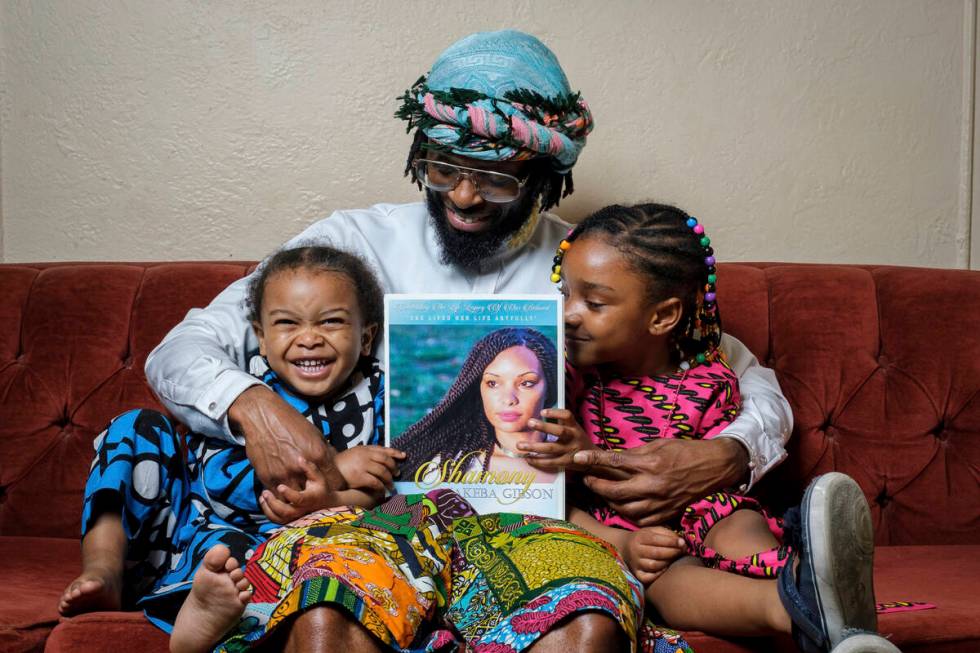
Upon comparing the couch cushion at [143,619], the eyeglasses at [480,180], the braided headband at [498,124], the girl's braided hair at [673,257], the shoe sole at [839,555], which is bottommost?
the couch cushion at [143,619]

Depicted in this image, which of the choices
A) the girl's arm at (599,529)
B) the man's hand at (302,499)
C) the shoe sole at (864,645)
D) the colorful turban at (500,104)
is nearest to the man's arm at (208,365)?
the man's hand at (302,499)

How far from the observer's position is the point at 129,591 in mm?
1801

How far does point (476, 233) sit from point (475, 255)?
65mm

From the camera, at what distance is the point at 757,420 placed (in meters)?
1.96

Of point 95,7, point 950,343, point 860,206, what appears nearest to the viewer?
point 950,343

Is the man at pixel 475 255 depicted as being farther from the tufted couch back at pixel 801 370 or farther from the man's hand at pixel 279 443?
the tufted couch back at pixel 801 370

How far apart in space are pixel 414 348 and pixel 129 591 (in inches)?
27.9

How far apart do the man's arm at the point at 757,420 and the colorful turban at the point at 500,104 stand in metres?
0.63

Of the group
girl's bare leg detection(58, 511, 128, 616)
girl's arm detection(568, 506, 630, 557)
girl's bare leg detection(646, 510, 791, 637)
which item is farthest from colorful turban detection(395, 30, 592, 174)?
girl's bare leg detection(58, 511, 128, 616)

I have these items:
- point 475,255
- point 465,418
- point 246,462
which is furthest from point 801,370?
point 246,462

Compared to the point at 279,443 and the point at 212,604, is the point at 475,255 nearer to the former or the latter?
the point at 279,443

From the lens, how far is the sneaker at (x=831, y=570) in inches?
54.0

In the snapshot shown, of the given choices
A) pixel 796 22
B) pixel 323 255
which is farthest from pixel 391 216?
pixel 796 22

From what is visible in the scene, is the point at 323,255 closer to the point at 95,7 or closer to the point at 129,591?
the point at 129,591
